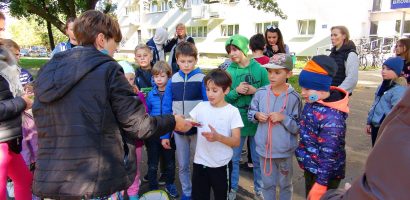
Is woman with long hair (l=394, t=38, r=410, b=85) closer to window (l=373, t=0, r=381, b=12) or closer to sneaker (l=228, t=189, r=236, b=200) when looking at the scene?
sneaker (l=228, t=189, r=236, b=200)

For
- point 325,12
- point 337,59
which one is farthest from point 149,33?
point 337,59

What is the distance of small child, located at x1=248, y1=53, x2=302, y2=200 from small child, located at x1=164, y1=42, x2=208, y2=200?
0.65 m

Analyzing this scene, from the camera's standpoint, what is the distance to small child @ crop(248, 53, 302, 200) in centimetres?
305

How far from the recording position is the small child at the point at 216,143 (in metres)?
3.03

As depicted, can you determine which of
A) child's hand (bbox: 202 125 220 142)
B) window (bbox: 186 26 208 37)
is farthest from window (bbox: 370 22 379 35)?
child's hand (bbox: 202 125 220 142)

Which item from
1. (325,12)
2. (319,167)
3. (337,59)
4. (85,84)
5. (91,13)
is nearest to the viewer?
(85,84)

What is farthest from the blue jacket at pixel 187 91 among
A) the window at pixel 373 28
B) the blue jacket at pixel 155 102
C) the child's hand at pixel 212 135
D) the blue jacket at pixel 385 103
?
the window at pixel 373 28

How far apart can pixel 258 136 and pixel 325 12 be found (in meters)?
21.2

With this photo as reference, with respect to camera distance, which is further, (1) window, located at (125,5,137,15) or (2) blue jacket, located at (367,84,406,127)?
(1) window, located at (125,5,137,15)

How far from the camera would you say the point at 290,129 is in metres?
3.02

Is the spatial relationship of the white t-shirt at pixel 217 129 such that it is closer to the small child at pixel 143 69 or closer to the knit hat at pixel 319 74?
the knit hat at pixel 319 74

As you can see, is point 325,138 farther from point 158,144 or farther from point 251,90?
point 158,144

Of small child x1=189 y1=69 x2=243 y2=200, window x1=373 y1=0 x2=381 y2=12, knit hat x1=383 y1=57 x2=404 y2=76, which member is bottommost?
small child x1=189 y1=69 x2=243 y2=200

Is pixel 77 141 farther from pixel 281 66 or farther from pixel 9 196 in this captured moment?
pixel 9 196
